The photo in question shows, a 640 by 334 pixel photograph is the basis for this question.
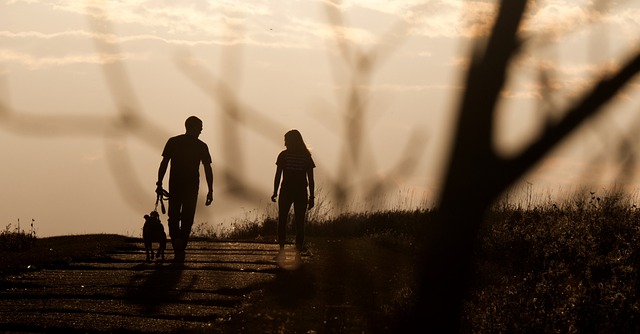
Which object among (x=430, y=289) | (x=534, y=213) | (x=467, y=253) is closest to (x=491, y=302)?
(x=430, y=289)

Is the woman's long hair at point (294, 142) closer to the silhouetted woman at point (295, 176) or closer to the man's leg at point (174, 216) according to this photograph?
the silhouetted woman at point (295, 176)

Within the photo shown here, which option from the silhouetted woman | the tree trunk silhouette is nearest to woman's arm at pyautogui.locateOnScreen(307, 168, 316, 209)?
the silhouetted woman

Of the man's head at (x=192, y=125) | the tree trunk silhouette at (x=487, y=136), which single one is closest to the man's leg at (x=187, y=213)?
the man's head at (x=192, y=125)

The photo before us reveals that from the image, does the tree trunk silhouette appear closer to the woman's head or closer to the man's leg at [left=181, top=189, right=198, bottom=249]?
the woman's head

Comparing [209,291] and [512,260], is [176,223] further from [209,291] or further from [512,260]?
[512,260]

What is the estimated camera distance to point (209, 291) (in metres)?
12.5

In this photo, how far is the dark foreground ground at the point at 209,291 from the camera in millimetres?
10156

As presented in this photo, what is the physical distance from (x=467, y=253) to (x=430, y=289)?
2.89 ft

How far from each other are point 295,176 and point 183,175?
178cm

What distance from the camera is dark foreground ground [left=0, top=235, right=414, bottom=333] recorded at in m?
10.2

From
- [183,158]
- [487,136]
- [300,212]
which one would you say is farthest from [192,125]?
[487,136]

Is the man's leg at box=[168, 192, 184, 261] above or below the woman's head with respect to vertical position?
below

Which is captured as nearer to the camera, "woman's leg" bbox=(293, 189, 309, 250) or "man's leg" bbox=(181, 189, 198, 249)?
"man's leg" bbox=(181, 189, 198, 249)

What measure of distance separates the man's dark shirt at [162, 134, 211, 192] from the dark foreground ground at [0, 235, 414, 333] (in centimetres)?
128
